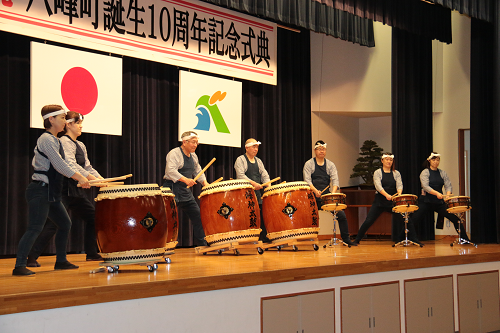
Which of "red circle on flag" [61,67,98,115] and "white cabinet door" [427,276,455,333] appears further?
"red circle on flag" [61,67,98,115]

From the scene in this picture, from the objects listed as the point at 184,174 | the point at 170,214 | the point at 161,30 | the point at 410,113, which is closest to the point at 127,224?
the point at 170,214

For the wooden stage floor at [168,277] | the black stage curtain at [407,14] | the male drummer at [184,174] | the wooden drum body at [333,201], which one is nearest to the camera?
the wooden stage floor at [168,277]

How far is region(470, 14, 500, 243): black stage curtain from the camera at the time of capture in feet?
21.8

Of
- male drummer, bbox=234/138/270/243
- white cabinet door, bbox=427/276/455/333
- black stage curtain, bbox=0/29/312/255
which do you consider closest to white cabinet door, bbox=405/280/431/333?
white cabinet door, bbox=427/276/455/333

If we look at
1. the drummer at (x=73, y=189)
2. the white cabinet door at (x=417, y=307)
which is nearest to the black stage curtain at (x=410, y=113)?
the white cabinet door at (x=417, y=307)

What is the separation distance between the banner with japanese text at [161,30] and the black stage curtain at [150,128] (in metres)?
0.50

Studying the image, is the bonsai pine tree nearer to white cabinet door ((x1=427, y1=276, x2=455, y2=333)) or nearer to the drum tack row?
the drum tack row

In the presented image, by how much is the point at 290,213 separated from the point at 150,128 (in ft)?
7.13

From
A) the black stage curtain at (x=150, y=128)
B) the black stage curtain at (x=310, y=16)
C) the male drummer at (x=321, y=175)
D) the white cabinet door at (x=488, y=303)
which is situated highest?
the black stage curtain at (x=310, y=16)

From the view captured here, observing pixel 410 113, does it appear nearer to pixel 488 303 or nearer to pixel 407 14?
pixel 407 14

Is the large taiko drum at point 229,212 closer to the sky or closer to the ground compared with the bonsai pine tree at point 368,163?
closer to the ground

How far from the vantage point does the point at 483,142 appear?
21.9 feet

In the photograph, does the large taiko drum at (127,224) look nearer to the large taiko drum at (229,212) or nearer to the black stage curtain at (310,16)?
the large taiko drum at (229,212)

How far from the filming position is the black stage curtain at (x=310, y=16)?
217 inches
